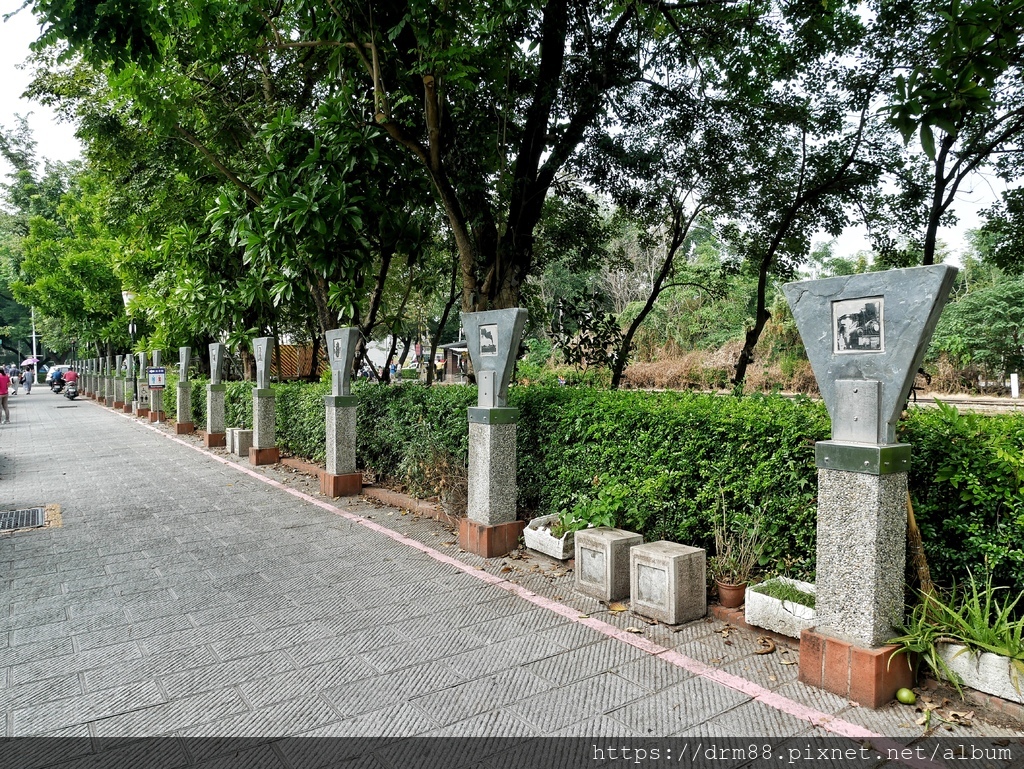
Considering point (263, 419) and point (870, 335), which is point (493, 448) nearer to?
point (870, 335)

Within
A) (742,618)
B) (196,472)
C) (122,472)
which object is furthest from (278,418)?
(742,618)

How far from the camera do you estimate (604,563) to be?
4781 mm

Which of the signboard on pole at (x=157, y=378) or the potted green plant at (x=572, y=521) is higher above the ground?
the signboard on pole at (x=157, y=378)

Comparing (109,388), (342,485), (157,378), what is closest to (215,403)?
(157,378)

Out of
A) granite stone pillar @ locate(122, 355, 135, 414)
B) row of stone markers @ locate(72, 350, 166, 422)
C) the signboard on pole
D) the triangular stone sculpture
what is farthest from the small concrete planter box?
granite stone pillar @ locate(122, 355, 135, 414)

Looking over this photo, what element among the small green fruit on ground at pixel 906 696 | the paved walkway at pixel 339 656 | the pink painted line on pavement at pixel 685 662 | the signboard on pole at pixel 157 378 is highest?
the signboard on pole at pixel 157 378

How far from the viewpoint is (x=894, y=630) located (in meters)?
3.34

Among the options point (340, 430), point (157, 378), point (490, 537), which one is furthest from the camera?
point (157, 378)

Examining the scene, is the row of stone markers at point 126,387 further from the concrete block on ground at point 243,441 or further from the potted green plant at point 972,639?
the potted green plant at point 972,639

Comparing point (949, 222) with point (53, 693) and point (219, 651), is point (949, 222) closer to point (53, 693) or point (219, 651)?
point (219, 651)

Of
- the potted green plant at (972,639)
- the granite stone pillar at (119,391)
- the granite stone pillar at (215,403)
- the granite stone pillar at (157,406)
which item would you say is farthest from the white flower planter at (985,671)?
the granite stone pillar at (119,391)

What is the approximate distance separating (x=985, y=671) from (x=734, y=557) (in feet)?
5.06

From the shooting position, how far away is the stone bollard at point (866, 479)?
3.24 metres

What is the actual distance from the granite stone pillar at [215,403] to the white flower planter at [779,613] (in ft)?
39.8
